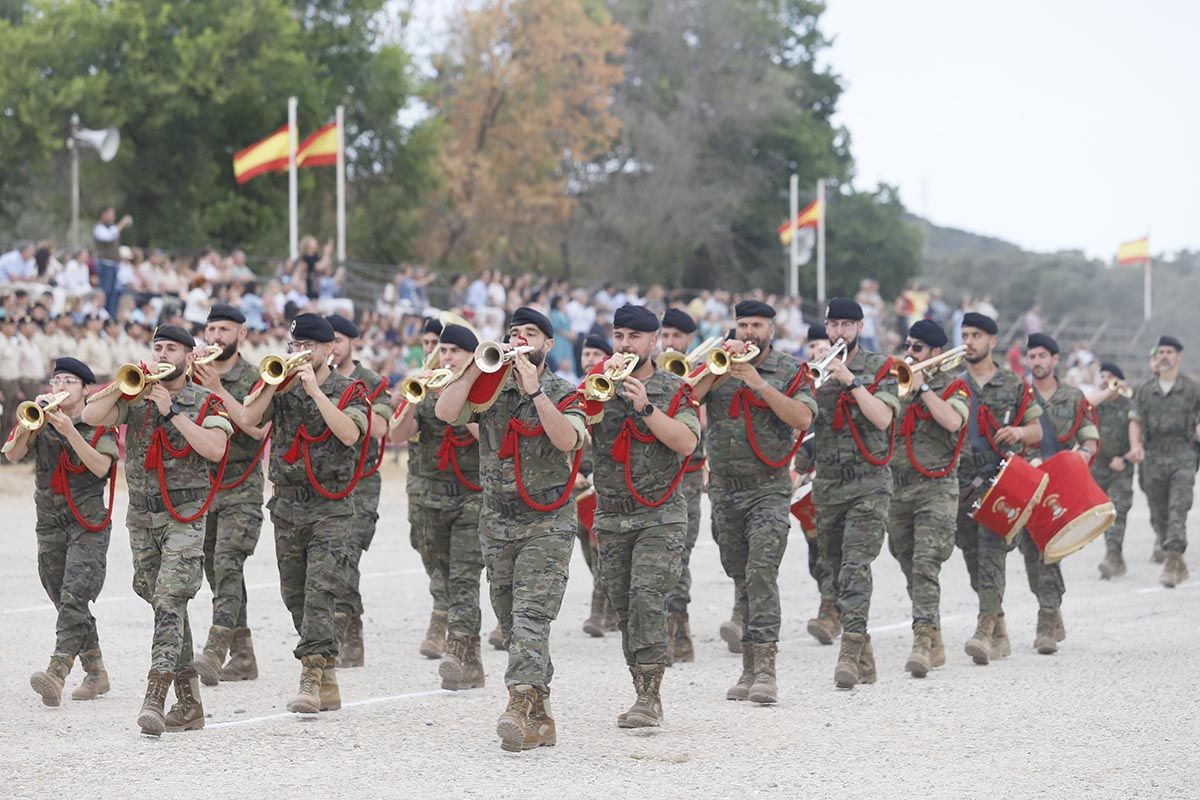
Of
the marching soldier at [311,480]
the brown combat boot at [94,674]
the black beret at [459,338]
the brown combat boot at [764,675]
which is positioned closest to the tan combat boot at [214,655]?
the brown combat boot at [94,674]

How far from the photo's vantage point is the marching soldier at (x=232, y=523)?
34.0ft

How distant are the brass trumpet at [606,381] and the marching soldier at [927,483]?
113 inches

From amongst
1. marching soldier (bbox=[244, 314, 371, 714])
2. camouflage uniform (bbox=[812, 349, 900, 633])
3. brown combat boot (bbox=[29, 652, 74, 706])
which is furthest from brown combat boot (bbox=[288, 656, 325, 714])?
camouflage uniform (bbox=[812, 349, 900, 633])

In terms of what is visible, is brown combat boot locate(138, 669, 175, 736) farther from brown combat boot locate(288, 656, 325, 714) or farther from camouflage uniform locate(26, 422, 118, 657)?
camouflage uniform locate(26, 422, 118, 657)

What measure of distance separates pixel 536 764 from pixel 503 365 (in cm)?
195

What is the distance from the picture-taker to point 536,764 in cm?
821

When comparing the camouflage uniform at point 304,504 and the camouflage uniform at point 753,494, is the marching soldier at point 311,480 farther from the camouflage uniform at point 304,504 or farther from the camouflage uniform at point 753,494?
the camouflage uniform at point 753,494

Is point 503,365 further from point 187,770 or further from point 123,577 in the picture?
point 123,577

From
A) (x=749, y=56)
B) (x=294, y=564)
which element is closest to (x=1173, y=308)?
(x=749, y=56)

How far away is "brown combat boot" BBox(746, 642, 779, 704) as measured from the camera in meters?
9.79

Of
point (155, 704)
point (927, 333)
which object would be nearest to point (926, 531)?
point (927, 333)

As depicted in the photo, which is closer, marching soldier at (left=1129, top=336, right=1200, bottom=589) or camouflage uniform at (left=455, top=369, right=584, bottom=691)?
camouflage uniform at (left=455, top=369, right=584, bottom=691)

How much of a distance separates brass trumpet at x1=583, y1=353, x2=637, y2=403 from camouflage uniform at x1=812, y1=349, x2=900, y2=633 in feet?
7.38

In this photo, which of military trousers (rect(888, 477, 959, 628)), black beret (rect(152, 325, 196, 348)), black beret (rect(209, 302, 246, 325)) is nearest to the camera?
black beret (rect(152, 325, 196, 348))
